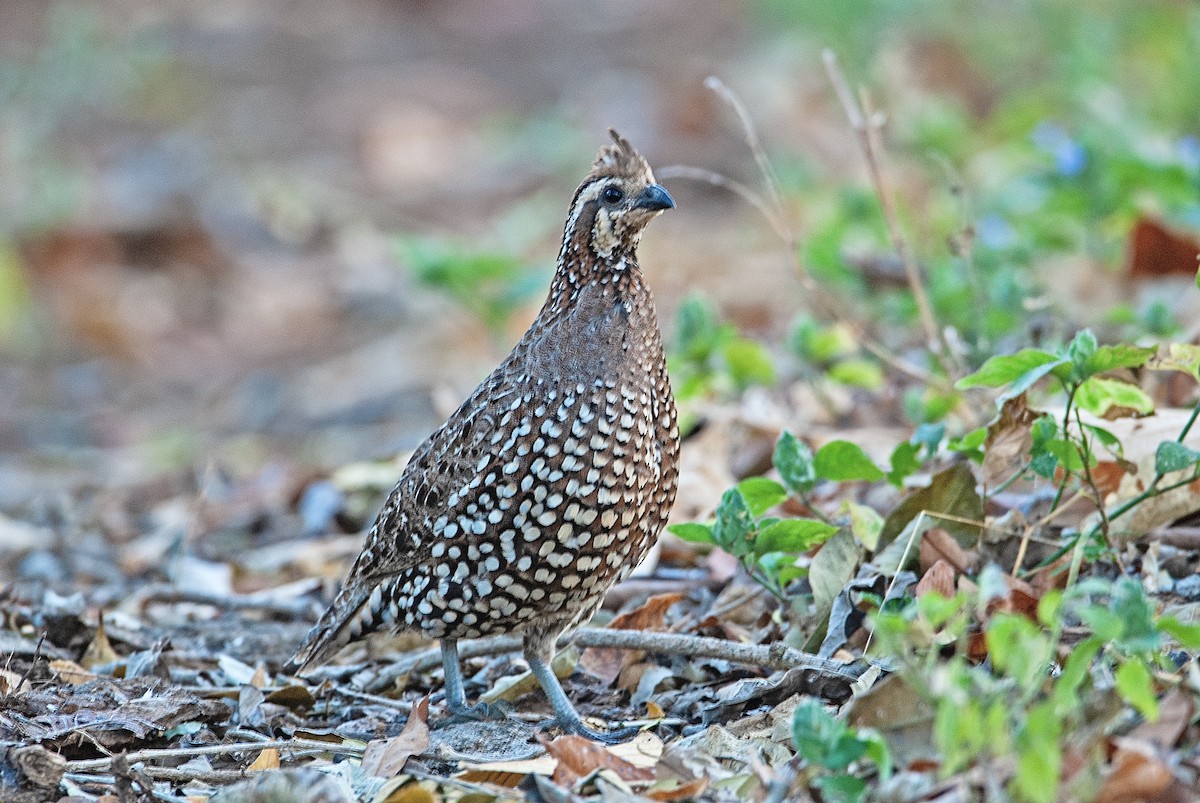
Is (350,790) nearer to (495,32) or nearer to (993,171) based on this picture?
(993,171)

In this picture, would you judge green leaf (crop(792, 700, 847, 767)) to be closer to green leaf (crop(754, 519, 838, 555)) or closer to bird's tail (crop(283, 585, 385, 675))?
green leaf (crop(754, 519, 838, 555))

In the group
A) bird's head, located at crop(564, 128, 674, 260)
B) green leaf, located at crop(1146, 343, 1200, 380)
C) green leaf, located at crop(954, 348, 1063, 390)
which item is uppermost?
bird's head, located at crop(564, 128, 674, 260)

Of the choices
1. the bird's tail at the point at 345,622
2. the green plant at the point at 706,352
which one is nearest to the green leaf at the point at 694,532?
the bird's tail at the point at 345,622

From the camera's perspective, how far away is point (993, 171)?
29.2 ft

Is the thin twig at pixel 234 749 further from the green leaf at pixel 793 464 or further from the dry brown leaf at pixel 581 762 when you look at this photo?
the green leaf at pixel 793 464

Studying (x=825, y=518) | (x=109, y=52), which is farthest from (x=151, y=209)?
(x=825, y=518)

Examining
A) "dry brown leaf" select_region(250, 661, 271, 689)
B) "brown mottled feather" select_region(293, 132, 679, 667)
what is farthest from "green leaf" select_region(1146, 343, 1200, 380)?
"dry brown leaf" select_region(250, 661, 271, 689)

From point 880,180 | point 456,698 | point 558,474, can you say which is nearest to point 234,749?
point 456,698

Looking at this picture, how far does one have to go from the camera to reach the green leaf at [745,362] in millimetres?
5781

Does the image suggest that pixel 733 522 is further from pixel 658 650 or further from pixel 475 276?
pixel 475 276

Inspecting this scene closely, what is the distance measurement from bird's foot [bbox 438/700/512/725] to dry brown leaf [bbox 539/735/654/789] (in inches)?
33.0

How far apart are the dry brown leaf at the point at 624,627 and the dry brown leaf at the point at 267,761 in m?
1.13

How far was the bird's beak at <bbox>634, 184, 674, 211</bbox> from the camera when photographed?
4305mm

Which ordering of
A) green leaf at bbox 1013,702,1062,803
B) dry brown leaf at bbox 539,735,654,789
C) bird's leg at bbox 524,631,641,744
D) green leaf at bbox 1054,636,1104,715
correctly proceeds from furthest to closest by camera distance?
bird's leg at bbox 524,631,641,744 < dry brown leaf at bbox 539,735,654,789 < green leaf at bbox 1054,636,1104,715 < green leaf at bbox 1013,702,1062,803
